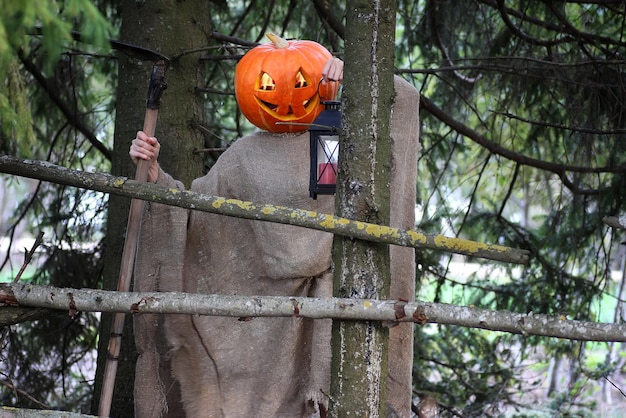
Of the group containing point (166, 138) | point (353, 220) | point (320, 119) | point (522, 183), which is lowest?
point (353, 220)

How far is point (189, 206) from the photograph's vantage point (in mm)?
2516

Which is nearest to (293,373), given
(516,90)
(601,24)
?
(516,90)

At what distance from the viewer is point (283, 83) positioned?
9.95ft

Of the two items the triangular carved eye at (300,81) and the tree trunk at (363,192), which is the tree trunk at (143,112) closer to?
the triangular carved eye at (300,81)

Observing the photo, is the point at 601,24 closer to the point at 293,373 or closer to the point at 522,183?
the point at 522,183

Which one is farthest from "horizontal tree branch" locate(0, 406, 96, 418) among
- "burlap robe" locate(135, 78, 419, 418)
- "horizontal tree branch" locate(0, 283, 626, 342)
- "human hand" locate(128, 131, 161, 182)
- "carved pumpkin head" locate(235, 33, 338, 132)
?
"carved pumpkin head" locate(235, 33, 338, 132)

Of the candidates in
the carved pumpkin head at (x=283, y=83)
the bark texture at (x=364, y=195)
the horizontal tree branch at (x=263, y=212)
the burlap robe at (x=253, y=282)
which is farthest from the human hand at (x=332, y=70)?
the horizontal tree branch at (x=263, y=212)

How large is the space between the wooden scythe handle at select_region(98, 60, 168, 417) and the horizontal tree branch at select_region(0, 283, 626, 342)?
443 millimetres

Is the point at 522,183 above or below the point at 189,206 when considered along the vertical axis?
above

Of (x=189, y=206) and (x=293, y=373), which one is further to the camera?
(x=293, y=373)

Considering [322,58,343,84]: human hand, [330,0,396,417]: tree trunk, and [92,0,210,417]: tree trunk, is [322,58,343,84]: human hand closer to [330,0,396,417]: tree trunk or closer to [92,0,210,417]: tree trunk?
[330,0,396,417]: tree trunk

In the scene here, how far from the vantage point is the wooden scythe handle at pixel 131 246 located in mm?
2926

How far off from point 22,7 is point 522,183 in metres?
5.08

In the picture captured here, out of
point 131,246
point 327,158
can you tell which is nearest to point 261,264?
point 131,246
